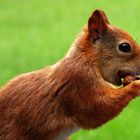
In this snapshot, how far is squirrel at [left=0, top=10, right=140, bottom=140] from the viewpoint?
5180 mm

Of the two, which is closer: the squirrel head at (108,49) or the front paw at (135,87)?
the front paw at (135,87)

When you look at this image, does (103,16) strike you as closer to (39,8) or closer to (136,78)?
(136,78)

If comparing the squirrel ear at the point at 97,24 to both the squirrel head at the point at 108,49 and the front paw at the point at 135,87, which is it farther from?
the front paw at the point at 135,87

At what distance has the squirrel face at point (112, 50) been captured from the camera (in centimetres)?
523

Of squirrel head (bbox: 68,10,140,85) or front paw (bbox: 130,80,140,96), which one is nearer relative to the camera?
front paw (bbox: 130,80,140,96)

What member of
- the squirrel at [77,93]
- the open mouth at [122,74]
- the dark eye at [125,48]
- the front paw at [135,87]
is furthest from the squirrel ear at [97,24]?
the front paw at [135,87]

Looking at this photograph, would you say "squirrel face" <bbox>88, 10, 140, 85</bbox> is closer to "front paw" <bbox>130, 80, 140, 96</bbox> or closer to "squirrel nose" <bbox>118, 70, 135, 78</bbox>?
"squirrel nose" <bbox>118, 70, 135, 78</bbox>

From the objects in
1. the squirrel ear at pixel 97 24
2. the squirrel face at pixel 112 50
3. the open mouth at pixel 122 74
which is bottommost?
the open mouth at pixel 122 74

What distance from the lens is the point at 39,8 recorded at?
1972 cm

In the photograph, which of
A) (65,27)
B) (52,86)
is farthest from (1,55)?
(52,86)

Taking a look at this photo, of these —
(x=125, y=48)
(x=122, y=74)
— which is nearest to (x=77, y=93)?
(x=122, y=74)

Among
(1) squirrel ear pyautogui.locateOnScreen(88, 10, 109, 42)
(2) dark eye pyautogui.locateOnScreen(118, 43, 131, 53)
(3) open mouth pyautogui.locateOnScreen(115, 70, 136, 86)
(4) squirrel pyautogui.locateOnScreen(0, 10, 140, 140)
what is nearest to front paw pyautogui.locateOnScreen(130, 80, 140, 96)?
(4) squirrel pyautogui.locateOnScreen(0, 10, 140, 140)

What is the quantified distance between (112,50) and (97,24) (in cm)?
24

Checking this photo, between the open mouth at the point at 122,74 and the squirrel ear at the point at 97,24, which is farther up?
the squirrel ear at the point at 97,24
